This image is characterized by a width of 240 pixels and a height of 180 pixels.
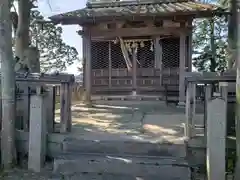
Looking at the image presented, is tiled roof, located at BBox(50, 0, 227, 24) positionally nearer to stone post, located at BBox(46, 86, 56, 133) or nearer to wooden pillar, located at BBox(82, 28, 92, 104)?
wooden pillar, located at BBox(82, 28, 92, 104)

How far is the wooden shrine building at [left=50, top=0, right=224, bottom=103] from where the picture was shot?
9448 millimetres

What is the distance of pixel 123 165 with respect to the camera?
427cm

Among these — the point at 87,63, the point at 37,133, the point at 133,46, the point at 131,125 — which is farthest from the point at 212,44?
the point at 37,133

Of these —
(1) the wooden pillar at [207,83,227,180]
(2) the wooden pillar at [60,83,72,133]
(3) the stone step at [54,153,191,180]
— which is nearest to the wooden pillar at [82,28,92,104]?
(2) the wooden pillar at [60,83,72,133]

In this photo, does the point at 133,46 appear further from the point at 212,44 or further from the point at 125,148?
the point at 212,44

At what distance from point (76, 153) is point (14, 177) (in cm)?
96

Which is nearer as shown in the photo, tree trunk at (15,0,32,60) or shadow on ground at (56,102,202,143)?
shadow on ground at (56,102,202,143)

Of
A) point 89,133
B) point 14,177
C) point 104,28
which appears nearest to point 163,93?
point 104,28

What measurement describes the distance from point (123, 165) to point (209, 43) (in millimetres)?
15374

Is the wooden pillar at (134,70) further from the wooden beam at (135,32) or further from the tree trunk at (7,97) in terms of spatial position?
the tree trunk at (7,97)

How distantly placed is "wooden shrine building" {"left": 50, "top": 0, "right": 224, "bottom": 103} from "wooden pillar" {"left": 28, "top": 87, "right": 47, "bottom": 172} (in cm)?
507

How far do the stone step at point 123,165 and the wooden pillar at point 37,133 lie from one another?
0.98 ft

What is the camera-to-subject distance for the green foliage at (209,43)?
16406mm

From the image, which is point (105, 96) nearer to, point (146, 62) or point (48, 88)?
point (146, 62)
